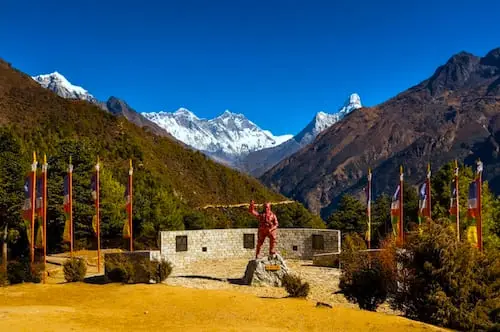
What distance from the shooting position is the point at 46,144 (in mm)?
65875

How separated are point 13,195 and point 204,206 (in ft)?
144

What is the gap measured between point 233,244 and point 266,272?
11.3m

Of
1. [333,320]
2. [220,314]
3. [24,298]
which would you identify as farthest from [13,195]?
[333,320]

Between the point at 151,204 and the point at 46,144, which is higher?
the point at 46,144

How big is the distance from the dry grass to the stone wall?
1112 centimetres

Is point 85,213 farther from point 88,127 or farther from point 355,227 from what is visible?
point 88,127

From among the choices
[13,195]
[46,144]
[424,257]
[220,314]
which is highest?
[46,144]

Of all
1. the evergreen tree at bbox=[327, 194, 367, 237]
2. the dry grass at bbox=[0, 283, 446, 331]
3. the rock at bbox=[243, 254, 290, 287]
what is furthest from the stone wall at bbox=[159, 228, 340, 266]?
the evergreen tree at bbox=[327, 194, 367, 237]

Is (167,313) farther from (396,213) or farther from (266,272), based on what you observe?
(396,213)

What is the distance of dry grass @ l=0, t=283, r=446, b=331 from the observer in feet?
48.2

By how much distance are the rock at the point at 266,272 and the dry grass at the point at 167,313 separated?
12.5 feet

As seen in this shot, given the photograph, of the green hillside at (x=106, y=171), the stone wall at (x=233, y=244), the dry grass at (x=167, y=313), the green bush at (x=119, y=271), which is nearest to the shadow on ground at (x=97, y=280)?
the green bush at (x=119, y=271)

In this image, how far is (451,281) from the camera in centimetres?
1622

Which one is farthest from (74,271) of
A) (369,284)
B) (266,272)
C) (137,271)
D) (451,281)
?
(451,281)
